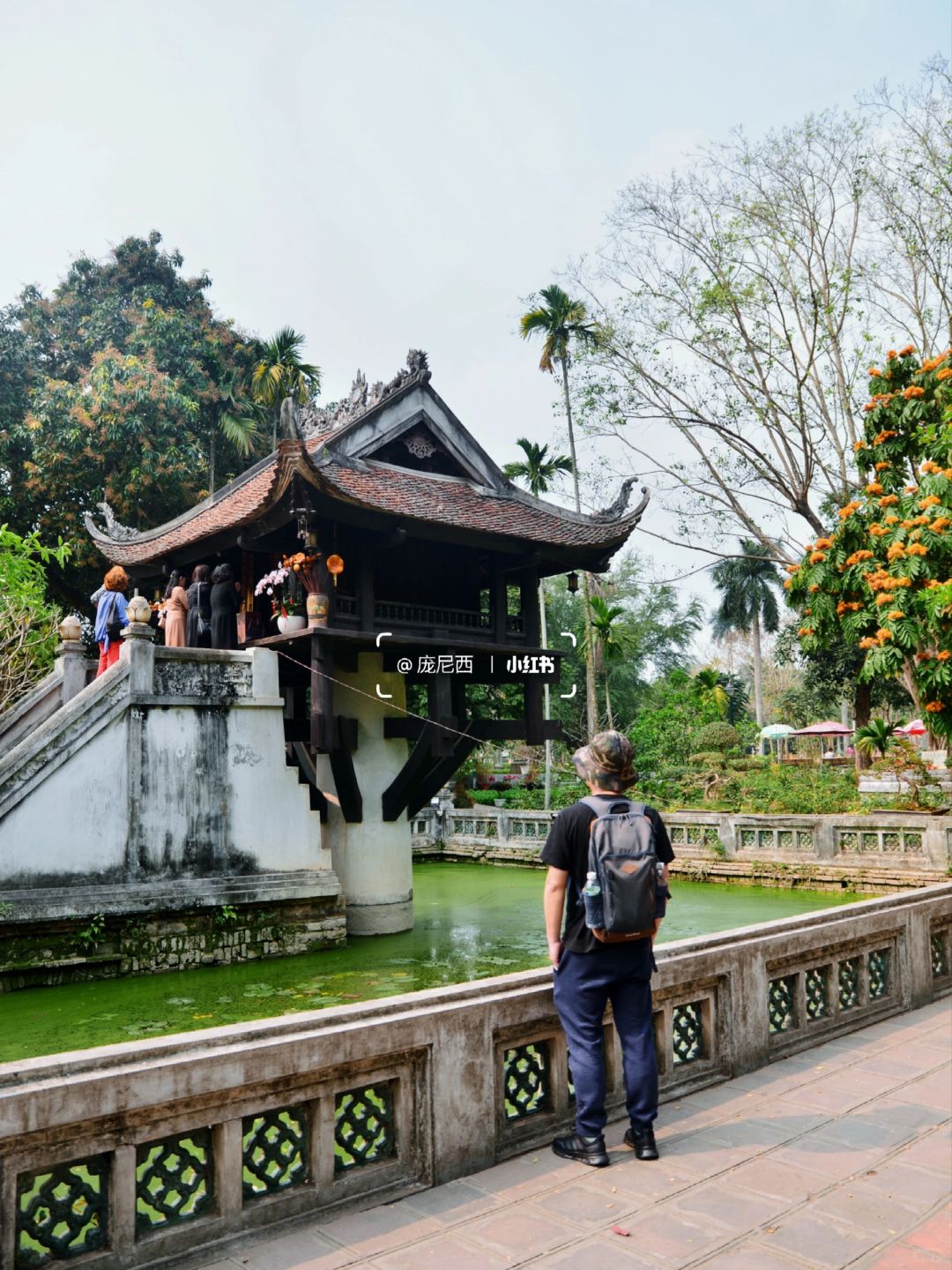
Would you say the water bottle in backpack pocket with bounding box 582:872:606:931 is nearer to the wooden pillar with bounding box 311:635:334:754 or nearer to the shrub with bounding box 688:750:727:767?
the wooden pillar with bounding box 311:635:334:754

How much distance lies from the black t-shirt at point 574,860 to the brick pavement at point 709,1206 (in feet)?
2.53

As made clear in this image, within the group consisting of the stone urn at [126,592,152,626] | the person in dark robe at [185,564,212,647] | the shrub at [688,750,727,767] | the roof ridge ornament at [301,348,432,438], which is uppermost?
the roof ridge ornament at [301,348,432,438]

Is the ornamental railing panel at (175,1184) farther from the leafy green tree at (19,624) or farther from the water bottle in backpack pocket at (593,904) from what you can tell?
the leafy green tree at (19,624)

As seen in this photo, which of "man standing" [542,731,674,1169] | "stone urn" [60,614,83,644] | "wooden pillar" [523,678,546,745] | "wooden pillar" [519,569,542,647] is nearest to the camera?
"man standing" [542,731,674,1169]

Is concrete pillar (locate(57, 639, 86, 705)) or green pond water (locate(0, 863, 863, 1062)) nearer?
green pond water (locate(0, 863, 863, 1062))

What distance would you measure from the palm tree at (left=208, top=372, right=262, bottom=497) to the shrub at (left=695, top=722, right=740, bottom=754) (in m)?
14.3

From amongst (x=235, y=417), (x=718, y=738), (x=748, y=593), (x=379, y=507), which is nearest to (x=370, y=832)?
(x=379, y=507)

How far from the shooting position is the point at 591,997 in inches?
134

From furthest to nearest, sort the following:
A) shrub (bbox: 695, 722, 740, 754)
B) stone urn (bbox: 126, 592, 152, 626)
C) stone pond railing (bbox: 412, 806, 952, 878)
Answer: shrub (bbox: 695, 722, 740, 754), stone pond railing (bbox: 412, 806, 952, 878), stone urn (bbox: 126, 592, 152, 626)

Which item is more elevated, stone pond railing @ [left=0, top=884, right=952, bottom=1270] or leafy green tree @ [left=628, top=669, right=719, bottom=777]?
leafy green tree @ [left=628, top=669, right=719, bottom=777]

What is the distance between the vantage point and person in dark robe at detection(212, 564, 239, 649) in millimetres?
11969

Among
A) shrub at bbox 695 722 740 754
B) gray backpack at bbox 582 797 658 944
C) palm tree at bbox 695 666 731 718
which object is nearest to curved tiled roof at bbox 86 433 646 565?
gray backpack at bbox 582 797 658 944

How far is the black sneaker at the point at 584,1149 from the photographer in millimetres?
3324

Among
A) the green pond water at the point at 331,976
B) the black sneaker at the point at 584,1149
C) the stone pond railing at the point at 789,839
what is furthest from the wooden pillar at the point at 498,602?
the black sneaker at the point at 584,1149
